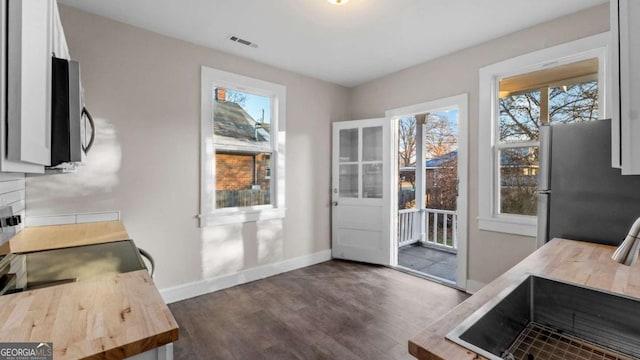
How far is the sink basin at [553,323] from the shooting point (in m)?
0.86

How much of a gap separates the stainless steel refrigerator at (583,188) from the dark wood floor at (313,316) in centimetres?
131

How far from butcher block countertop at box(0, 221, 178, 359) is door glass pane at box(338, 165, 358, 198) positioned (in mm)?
3193

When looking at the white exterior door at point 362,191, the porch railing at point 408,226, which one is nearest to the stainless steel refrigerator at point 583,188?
the white exterior door at point 362,191

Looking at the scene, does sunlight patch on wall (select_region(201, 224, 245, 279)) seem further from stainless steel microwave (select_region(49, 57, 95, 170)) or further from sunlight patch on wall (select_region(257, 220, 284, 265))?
stainless steel microwave (select_region(49, 57, 95, 170))

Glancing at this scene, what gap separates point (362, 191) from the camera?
4.02 m

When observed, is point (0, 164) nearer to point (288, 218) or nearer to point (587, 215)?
point (587, 215)

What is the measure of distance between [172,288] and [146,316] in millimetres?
2313

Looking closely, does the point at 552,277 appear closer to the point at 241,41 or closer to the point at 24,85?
the point at 24,85

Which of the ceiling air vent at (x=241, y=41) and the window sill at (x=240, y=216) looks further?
the window sill at (x=240, y=216)

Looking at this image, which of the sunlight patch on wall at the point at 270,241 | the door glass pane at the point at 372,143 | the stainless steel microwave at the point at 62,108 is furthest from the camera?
the door glass pane at the point at 372,143

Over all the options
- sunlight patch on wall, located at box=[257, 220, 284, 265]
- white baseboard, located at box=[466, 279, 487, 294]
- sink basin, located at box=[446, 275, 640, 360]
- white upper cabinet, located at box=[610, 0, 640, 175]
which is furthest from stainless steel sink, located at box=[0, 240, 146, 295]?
white baseboard, located at box=[466, 279, 487, 294]

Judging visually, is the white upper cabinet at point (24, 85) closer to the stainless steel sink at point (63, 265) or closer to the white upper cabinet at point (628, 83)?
the stainless steel sink at point (63, 265)

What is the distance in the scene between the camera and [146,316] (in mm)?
808

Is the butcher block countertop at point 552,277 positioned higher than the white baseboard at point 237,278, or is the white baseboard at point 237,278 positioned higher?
the butcher block countertop at point 552,277
